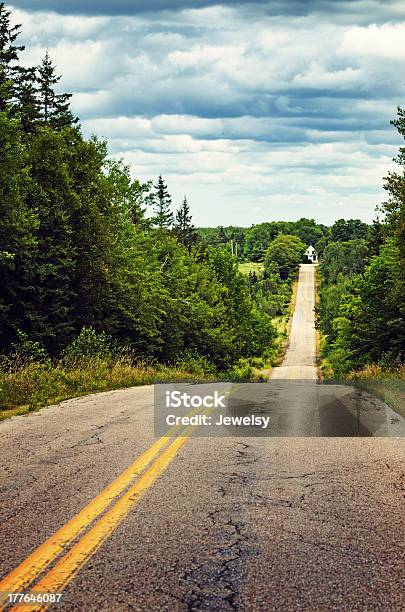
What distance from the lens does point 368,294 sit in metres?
45.4

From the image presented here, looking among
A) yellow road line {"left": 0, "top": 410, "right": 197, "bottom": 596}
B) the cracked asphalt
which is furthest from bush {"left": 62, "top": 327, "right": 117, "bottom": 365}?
yellow road line {"left": 0, "top": 410, "right": 197, "bottom": 596}

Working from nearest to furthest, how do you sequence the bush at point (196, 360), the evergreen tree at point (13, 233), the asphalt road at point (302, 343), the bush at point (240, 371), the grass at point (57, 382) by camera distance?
the grass at point (57, 382) → the evergreen tree at point (13, 233) → the bush at point (196, 360) → the bush at point (240, 371) → the asphalt road at point (302, 343)

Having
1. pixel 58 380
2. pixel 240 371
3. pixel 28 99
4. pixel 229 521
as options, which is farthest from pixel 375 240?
pixel 229 521

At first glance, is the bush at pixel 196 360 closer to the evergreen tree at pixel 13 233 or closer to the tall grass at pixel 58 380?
the evergreen tree at pixel 13 233

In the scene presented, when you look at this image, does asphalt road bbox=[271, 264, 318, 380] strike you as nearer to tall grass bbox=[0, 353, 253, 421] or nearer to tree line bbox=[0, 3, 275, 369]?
tree line bbox=[0, 3, 275, 369]

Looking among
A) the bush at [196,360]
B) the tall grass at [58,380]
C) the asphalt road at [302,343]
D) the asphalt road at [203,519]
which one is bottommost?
the asphalt road at [302,343]

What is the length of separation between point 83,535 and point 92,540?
0.14 meters

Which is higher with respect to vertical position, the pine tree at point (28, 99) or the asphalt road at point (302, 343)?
the pine tree at point (28, 99)

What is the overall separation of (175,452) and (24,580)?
4094 millimetres

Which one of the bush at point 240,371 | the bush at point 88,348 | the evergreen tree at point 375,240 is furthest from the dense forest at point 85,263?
the evergreen tree at point 375,240

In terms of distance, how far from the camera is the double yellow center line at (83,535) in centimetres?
394

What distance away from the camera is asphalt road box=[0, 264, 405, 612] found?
12.8 ft

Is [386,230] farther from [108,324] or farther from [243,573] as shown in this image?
[243,573]

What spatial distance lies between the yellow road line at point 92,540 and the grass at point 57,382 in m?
5.39
